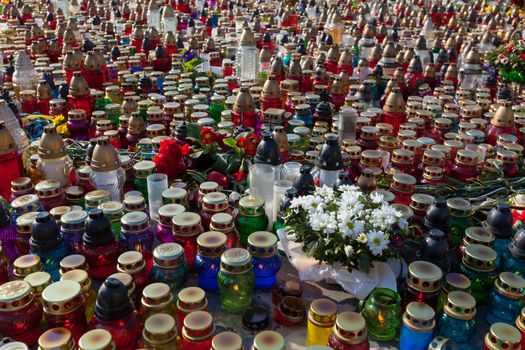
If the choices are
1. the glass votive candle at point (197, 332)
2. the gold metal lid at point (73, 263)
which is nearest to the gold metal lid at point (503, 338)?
the glass votive candle at point (197, 332)

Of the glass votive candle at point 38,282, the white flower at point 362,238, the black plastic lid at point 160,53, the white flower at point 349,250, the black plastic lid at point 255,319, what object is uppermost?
the black plastic lid at point 160,53

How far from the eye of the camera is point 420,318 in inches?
70.2

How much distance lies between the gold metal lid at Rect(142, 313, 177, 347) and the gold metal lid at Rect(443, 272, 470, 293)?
40.0 inches

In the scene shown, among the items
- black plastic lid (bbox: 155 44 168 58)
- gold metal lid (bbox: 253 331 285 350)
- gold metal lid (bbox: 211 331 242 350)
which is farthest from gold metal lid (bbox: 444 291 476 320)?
black plastic lid (bbox: 155 44 168 58)

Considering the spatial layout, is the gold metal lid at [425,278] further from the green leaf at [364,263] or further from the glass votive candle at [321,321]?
the glass votive candle at [321,321]

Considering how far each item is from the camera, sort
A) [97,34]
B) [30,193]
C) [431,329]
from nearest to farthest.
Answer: [431,329] → [30,193] → [97,34]

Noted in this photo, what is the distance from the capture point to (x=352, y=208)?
2166 millimetres

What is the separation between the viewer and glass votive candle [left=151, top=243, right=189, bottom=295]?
2070 mm

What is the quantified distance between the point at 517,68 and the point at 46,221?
14.3 feet

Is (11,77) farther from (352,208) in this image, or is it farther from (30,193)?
(352,208)

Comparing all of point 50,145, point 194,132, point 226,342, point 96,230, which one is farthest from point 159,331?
point 194,132

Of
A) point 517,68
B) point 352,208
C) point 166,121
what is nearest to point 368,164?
point 352,208

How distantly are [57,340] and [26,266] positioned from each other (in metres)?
0.50

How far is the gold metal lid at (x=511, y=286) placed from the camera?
1.96 m
